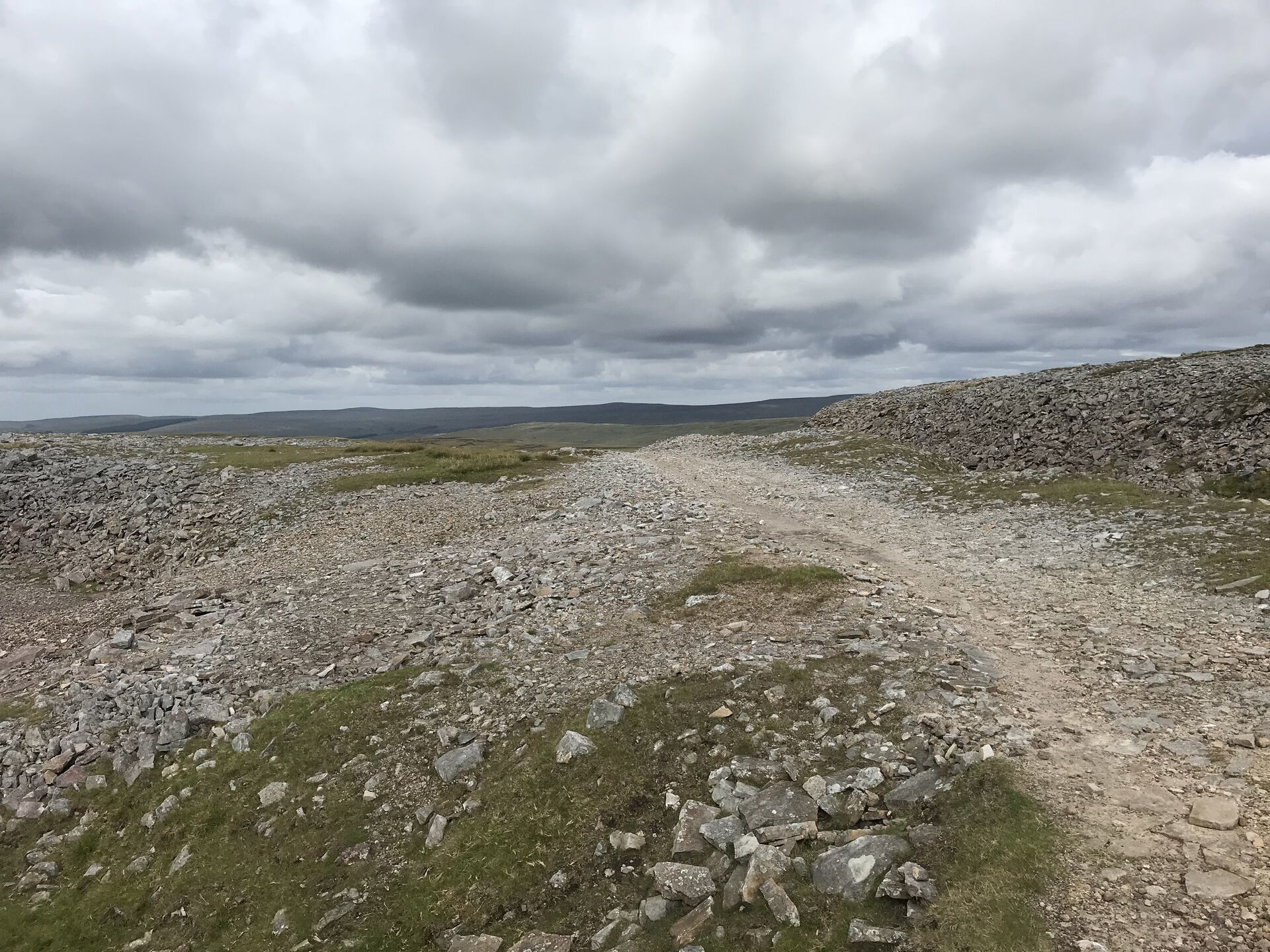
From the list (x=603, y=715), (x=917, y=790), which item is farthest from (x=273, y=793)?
(x=917, y=790)

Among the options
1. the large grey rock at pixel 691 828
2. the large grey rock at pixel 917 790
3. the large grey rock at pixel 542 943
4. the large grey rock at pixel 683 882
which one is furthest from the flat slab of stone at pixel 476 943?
the large grey rock at pixel 917 790

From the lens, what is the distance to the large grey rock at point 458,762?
1045cm

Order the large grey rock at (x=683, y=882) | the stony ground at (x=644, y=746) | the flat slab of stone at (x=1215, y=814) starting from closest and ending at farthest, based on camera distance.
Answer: the flat slab of stone at (x=1215, y=814), the stony ground at (x=644, y=746), the large grey rock at (x=683, y=882)

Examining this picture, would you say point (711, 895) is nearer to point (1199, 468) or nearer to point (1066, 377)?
point (1199, 468)

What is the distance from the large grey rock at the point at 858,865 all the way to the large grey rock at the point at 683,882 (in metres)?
1.22

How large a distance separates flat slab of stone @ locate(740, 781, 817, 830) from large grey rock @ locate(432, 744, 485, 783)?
464 cm

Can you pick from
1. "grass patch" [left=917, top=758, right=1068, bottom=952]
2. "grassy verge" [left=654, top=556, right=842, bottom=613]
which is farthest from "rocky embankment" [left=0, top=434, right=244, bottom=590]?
"grass patch" [left=917, top=758, right=1068, bottom=952]

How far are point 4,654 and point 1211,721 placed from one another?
1160 inches

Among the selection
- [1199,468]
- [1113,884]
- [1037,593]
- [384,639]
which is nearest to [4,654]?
[384,639]

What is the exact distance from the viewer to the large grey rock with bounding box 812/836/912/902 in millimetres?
6781

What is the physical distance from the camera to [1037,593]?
49.8 ft

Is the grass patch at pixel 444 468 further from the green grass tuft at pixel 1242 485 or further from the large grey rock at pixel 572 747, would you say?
the green grass tuft at pixel 1242 485

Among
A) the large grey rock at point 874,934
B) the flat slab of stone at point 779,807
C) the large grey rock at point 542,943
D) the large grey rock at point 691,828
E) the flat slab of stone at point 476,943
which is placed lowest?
the flat slab of stone at point 476,943

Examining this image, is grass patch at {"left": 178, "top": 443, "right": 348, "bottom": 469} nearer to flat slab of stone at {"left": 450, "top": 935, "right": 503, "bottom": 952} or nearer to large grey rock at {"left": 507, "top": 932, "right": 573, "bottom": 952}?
flat slab of stone at {"left": 450, "top": 935, "right": 503, "bottom": 952}
